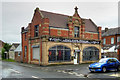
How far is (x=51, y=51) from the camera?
24938 millimetres

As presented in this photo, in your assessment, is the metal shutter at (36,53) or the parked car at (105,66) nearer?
the parked car at (105,66)

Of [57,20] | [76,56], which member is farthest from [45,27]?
[76,56]

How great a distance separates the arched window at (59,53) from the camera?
25.0 meters

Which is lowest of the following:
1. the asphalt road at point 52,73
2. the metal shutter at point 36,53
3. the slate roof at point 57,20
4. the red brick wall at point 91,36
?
the asphalt road at point 52,73

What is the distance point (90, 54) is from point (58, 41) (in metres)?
8.84

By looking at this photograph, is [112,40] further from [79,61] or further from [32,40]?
[32,40]

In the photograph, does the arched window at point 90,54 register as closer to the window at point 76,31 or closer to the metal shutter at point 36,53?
the window at point 76,31

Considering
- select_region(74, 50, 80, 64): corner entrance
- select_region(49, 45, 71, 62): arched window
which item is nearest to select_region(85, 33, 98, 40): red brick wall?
select_region(74, 50, 80, 64): corner entrance

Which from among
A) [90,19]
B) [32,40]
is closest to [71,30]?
[32,40]

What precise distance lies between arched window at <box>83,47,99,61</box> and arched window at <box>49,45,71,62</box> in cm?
435

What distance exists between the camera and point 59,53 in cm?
2584

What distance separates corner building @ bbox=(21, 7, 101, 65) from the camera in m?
24.7

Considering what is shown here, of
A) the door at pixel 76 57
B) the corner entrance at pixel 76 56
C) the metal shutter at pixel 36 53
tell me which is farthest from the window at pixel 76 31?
the metal shutter at pixel 36 53

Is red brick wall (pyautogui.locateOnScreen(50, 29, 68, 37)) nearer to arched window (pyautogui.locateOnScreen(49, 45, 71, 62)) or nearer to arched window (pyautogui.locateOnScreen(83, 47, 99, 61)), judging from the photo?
arched window (pyautogui.locateOnScreen(49, 45, 71, 62))
